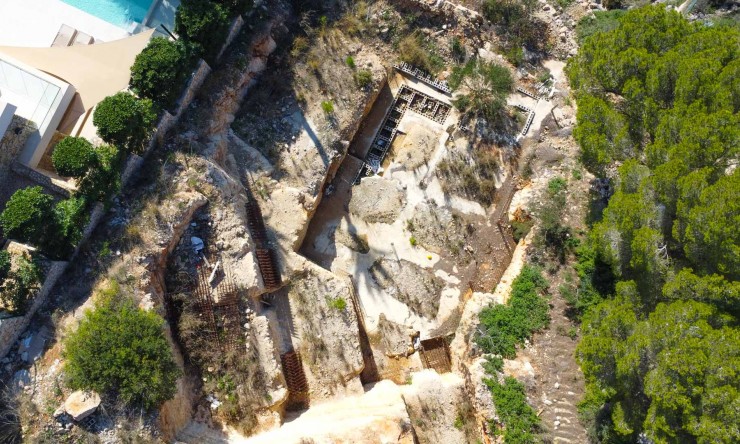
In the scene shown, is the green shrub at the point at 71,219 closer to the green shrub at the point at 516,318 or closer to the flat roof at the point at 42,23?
the flat roof at the point at 42,23

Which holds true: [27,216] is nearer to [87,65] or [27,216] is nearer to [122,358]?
[122,358]

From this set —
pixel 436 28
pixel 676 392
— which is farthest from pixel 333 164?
pixel 676 392

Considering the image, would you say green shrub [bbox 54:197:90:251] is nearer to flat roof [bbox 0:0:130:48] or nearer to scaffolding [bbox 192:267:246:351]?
scaffolding [bbox 192:267:246:351]

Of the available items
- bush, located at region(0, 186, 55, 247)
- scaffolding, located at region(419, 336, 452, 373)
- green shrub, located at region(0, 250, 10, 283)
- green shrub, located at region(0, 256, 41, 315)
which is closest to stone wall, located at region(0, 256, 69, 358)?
green shrub, located at region(0, 256, 41, 315)

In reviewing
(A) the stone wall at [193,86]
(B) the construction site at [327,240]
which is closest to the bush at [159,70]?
(A) the stone wall at [193,86]

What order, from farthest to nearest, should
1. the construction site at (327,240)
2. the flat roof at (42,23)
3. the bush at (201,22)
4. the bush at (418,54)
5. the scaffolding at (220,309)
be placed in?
the bush at (418,54) < the flat roof at (42,23) < the bush at (201,22) < the scaffolding at (220,309) < the construction site at (327,240)
